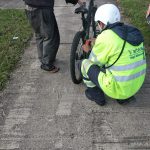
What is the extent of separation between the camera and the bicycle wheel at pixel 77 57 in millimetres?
5605

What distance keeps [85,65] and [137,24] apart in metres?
3.70

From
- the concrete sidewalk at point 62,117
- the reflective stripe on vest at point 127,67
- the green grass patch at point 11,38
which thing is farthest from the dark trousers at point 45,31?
the reflective stripe on vest at point 127,67

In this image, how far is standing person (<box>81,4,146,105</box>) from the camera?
477 centimetres

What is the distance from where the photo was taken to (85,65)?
5.20 meters

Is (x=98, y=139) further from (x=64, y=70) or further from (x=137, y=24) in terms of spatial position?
(x=137, y=24)

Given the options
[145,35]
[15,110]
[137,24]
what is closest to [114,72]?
[15,110]

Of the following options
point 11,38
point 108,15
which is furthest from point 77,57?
point 11,38

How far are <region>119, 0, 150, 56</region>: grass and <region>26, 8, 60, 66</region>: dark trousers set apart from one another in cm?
183

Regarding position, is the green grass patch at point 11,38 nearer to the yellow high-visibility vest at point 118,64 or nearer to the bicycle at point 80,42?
the bicycle at point 80,42

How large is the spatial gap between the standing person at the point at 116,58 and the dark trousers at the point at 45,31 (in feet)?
3.54

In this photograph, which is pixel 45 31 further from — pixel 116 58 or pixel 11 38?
pixel 11 38

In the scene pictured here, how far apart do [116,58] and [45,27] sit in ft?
5.14

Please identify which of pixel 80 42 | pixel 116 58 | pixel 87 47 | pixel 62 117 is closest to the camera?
pixel 116 58

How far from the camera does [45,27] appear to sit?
5.93 meters
